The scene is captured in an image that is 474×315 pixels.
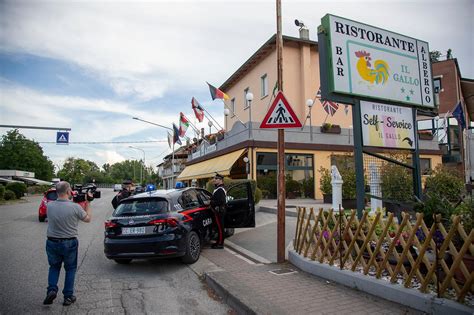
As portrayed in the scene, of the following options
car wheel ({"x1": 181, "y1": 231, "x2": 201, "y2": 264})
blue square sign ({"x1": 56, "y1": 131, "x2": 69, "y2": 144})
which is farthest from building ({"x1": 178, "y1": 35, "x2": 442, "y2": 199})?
car wheel ({"x1": 181, "y1": 231, "x2": 201, "y2": 264})

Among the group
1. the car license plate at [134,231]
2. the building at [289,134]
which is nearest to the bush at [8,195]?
the building at [289,134]

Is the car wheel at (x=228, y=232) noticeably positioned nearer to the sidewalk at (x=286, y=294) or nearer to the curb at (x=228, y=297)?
the sidewalk at (x=286, y=294)

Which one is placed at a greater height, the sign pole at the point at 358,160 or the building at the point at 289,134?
the building at the point at 289,134

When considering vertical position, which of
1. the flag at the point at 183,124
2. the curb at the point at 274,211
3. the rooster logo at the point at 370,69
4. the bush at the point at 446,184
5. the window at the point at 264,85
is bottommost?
the curb at the point at 274,211

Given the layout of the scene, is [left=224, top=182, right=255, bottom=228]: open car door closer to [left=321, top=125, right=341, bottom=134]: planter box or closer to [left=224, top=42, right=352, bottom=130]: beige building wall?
[left=321, top=125, right=341, bottom=134]: planter box

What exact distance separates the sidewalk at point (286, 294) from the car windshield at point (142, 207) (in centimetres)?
145

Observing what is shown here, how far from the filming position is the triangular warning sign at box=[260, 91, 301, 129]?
6.52 metres

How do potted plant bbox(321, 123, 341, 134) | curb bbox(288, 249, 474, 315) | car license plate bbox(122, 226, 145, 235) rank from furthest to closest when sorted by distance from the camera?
potted plant bbox(321, 123, 341, 134), car license plate bbox(122, 226, 145, 235), curb bbox(288, 249, 474, 315)

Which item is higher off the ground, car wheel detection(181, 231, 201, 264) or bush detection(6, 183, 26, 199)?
bush detection(6, 183, 26, 199)

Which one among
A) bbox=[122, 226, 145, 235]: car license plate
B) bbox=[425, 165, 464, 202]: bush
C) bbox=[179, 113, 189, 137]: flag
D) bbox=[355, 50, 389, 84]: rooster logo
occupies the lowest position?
bbox=[122, 226, 145, 235]: car license plate

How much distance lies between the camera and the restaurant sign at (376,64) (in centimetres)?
641

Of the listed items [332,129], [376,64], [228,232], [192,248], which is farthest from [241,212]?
[332,129]

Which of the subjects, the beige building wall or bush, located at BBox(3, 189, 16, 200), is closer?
the beige building wall

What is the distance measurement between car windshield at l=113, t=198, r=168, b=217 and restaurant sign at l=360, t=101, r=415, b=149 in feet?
13.7
